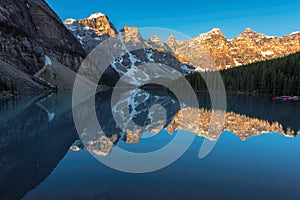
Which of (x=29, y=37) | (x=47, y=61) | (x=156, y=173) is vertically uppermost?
(x=29, y=37)

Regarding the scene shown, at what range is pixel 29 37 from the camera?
152750 mm

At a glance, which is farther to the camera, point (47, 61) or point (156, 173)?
point (47, 61)

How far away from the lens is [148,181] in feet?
39.7

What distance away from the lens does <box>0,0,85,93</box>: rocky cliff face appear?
132525mm

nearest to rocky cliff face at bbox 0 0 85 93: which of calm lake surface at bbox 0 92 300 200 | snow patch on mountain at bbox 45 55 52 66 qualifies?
snow patch on mountain at bbox 45 55 52 66

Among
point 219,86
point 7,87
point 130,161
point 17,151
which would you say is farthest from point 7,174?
point 219,86

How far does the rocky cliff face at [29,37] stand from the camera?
133m

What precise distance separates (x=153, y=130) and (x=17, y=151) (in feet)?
45.7

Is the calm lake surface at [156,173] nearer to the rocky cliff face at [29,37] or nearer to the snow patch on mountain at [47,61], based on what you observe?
the rocky cliff face at [29,37]

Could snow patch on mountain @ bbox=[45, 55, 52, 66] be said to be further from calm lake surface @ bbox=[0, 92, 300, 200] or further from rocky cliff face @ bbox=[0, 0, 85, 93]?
calm lake surface @ bbox=[0, 92, 300, 200]

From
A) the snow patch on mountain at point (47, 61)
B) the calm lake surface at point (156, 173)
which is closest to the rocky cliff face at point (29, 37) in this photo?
the snow patch on mountain at point (47, 61)

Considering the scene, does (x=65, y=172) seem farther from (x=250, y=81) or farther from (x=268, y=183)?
(x=250, y=81)

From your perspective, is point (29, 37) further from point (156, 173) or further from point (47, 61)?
point (156, 173)

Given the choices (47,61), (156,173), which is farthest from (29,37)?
(156,173)
